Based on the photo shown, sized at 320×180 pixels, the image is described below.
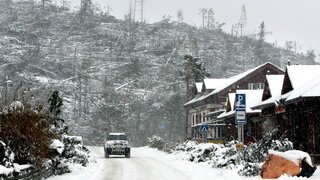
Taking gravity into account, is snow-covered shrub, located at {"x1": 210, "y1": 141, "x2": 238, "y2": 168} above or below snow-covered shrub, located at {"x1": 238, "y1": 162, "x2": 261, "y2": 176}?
below

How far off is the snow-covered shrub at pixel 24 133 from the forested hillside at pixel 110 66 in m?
55.9

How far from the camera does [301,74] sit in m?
29.1

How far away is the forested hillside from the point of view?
93.0 m

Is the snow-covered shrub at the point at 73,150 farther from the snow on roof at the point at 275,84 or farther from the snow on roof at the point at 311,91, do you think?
the snow on roof at the point at 275,84

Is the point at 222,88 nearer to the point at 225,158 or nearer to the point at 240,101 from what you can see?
the point at 225,158

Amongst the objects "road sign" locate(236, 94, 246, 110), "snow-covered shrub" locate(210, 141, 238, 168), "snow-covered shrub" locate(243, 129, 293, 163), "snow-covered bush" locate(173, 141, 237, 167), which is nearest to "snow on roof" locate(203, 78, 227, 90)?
"snow-covered bush" locate(173, 141, 237, 167)

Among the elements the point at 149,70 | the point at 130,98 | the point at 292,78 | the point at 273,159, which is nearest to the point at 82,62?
the point at 149,70

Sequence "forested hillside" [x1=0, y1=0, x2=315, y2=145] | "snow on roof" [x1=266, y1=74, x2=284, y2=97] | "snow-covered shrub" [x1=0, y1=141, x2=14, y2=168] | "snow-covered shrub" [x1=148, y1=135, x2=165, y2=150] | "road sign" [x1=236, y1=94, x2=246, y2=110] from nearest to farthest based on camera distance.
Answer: "snow-covered shrub" [x1=0, y1=141, x2=14, y2=168]
"road sign" [x1=236, y1=94, x2=246, y2=110]
"snow on roof" [x1=266, y1=74, x2=284, y2=97]
"snow-covered shrub" [x1=148, y1=135, x2=165, y2=150]
"forested hillside" [x1=0, y1=0, x2=315, y2=145]

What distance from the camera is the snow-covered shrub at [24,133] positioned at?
55.7 feet

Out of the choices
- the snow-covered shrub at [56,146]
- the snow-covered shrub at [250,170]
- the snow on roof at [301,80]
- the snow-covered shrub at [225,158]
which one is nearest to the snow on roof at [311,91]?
the snow on roof at [301,80]

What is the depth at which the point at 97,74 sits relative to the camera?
141 m

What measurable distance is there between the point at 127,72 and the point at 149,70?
6.88 meters

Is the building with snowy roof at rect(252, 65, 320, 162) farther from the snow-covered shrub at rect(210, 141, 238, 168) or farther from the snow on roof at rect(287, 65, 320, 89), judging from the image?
the snow-covered shrub at rect(210, 141, 238, 168)

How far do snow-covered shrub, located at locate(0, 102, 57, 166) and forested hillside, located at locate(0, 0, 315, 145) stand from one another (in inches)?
2201
